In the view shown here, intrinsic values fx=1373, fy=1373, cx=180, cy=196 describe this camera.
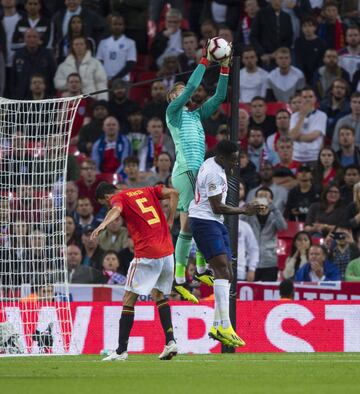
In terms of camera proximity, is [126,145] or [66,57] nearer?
[126,145]

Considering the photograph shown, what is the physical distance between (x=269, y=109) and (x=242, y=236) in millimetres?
4738

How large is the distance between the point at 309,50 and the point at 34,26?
5.92 m

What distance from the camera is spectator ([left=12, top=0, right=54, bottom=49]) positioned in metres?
28.5

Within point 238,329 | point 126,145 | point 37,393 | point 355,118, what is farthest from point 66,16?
point 37,393

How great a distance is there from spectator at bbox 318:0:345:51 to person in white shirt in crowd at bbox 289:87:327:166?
250 cm

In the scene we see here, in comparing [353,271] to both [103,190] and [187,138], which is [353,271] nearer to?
[187,138]

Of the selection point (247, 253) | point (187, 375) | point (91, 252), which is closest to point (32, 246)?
point (91, 252)

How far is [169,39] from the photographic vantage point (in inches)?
1109

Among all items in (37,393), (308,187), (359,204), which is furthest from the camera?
(308,187)

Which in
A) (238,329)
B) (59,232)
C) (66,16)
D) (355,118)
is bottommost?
(238,329)

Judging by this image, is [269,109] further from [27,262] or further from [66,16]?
[27,262]

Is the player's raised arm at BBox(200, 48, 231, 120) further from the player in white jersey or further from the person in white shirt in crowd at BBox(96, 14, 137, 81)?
the person in white shirt in crowd at BBox(96, 14, 137, 81)

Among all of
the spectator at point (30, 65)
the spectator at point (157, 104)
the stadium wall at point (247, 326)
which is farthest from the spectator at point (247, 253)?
the spectator at point (30, 65)

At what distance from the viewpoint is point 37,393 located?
12375 mm
